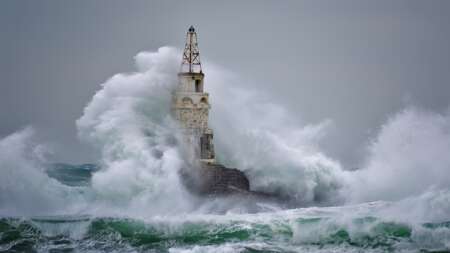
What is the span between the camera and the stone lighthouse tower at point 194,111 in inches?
1634

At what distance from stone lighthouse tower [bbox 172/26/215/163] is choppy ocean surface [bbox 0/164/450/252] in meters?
10.5

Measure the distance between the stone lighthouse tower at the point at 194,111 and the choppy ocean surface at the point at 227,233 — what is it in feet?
34.5

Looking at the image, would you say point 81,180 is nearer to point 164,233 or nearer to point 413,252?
point 164,233

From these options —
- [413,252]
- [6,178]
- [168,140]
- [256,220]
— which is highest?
[168,140]

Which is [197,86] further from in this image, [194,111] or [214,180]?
[214,180]

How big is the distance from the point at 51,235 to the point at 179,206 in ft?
25.9

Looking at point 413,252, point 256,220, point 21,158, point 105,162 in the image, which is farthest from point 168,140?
point 413,252

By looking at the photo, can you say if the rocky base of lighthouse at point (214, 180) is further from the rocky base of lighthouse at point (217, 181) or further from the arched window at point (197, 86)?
the arched window at point (197, 86)

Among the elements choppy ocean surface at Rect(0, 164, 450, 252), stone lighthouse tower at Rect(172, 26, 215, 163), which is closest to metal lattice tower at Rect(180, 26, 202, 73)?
stone lighthouse tower at Rect(172, 26, 215, 163)

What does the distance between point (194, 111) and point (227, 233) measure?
14.1 m

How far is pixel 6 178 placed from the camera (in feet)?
108

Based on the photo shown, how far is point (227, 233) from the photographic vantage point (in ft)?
94.3

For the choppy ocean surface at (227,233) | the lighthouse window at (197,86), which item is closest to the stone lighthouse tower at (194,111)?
the lighthouse window at (197,86)

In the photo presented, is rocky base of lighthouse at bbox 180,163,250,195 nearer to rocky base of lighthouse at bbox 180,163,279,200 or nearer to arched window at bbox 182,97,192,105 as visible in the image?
rocky base of lighthouse at bbox 180,163,279,200
